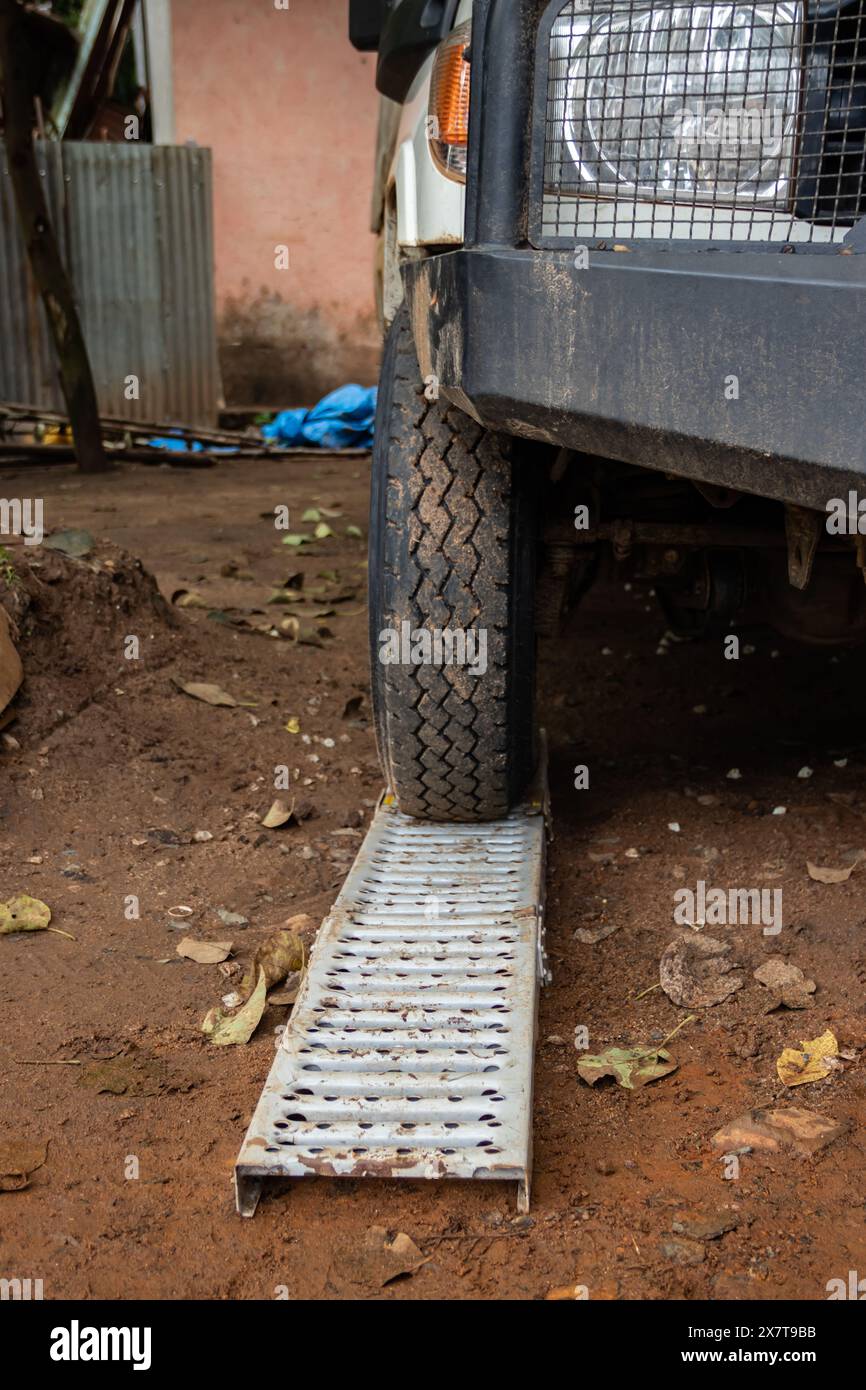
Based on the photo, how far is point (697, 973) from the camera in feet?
7.45

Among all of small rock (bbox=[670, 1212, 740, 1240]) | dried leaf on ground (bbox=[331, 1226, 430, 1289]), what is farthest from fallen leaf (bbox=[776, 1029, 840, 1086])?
dried leaf on ground (bbox=[331, 1226, 430, 1289])

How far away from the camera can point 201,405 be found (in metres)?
10.4

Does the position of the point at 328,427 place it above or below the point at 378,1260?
above

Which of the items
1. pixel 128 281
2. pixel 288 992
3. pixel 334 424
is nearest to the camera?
pixel 288 992

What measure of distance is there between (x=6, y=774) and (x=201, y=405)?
25.7 feet

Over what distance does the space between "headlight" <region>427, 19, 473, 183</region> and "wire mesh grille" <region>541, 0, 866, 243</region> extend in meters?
0.28

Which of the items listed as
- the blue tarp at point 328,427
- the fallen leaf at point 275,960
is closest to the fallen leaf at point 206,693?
the fallen leaf at point 275,960

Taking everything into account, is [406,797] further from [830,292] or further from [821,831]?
[830,292]

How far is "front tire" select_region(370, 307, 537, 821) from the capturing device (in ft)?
8.15

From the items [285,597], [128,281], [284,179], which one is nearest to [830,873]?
[285,597]

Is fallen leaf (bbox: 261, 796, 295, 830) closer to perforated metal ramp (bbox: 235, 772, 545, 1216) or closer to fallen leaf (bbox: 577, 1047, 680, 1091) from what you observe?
perforated metal ramp (bbox: 235, 772, 545, 1216)

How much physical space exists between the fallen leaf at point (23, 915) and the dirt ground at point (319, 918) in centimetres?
3

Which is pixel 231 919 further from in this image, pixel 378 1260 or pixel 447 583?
pixel 378 1260

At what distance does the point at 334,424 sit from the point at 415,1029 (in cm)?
812
